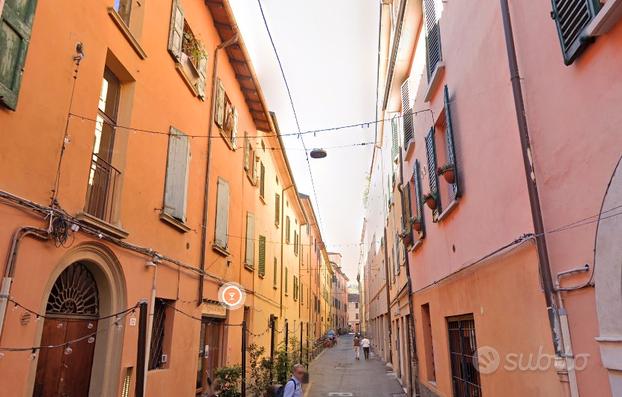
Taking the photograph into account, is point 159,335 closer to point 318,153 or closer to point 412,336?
point 412,336

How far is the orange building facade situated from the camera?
184 inches

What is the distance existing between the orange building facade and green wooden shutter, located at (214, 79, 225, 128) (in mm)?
62

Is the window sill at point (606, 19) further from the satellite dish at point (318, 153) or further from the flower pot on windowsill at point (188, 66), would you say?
the satellite dish at point (318, 153)

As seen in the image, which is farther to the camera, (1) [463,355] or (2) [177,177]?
(2) [177,177]

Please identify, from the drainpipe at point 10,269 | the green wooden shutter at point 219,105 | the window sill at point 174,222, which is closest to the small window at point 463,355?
the window sill at point 174,222

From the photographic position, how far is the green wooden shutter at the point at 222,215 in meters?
11.2

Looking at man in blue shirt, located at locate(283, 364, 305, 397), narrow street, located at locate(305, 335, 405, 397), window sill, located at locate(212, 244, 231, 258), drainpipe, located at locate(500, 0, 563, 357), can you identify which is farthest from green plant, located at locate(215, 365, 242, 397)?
drainpipe, located at locate(500, 0, 563, 357)

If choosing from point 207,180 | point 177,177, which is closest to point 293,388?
point 177,177

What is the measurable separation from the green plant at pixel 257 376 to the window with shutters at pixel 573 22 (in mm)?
10729

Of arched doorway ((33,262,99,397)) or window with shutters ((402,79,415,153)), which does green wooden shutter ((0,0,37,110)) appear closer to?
arched doorway ((33,262,99,397))

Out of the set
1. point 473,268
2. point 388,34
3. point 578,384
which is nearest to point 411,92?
point 388,34

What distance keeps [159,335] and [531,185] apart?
6.67 metres

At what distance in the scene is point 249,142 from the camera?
14977mm

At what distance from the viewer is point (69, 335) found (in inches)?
226
